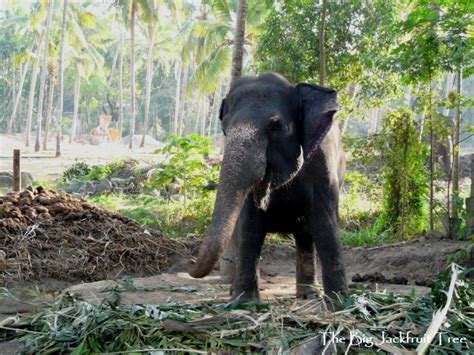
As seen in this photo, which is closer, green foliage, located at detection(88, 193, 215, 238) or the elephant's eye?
the elephant's eye

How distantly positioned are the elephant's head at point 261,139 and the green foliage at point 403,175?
6.04m

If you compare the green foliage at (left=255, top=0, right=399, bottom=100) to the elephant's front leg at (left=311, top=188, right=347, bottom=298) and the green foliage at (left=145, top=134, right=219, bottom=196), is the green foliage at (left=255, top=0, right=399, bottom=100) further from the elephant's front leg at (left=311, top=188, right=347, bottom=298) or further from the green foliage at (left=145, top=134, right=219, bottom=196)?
the elephant's front leg at (left=311, top=188, right=347, bottom=298)

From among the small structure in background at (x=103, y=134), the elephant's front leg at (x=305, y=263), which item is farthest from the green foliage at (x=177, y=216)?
the small structure in background at (x=103, y=134)

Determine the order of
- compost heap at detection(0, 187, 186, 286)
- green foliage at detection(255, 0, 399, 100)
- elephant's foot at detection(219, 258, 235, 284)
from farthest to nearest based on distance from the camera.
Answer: green foliage at detection(255, 0, 399, 100), elephant's foot at detection(219, 258, 235, 284), compost heap at detection(0, 187, 186, 286)

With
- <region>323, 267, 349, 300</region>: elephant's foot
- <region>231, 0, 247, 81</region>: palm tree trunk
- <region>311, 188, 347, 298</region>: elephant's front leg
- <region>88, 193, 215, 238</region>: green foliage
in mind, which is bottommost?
<region>88, 193, 215, 238</region>: green foliage

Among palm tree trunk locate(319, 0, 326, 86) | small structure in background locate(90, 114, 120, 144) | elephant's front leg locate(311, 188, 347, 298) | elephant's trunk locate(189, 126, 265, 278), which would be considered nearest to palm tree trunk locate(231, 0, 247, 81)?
palm tree trunk locate(319, 0, 326, 86)

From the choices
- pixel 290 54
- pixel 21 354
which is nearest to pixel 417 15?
pixel 290 54

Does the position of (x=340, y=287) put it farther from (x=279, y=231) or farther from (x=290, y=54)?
(x=290, y=54)

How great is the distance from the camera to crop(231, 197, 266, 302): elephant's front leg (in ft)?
16.3

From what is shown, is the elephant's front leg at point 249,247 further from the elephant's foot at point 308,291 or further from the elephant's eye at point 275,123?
the elephant's eye at point 275,123

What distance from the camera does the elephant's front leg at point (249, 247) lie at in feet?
16.3

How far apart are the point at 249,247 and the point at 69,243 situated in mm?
3941

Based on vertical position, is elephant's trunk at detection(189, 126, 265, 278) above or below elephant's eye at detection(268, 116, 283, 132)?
below

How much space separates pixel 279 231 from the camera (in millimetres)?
5332
